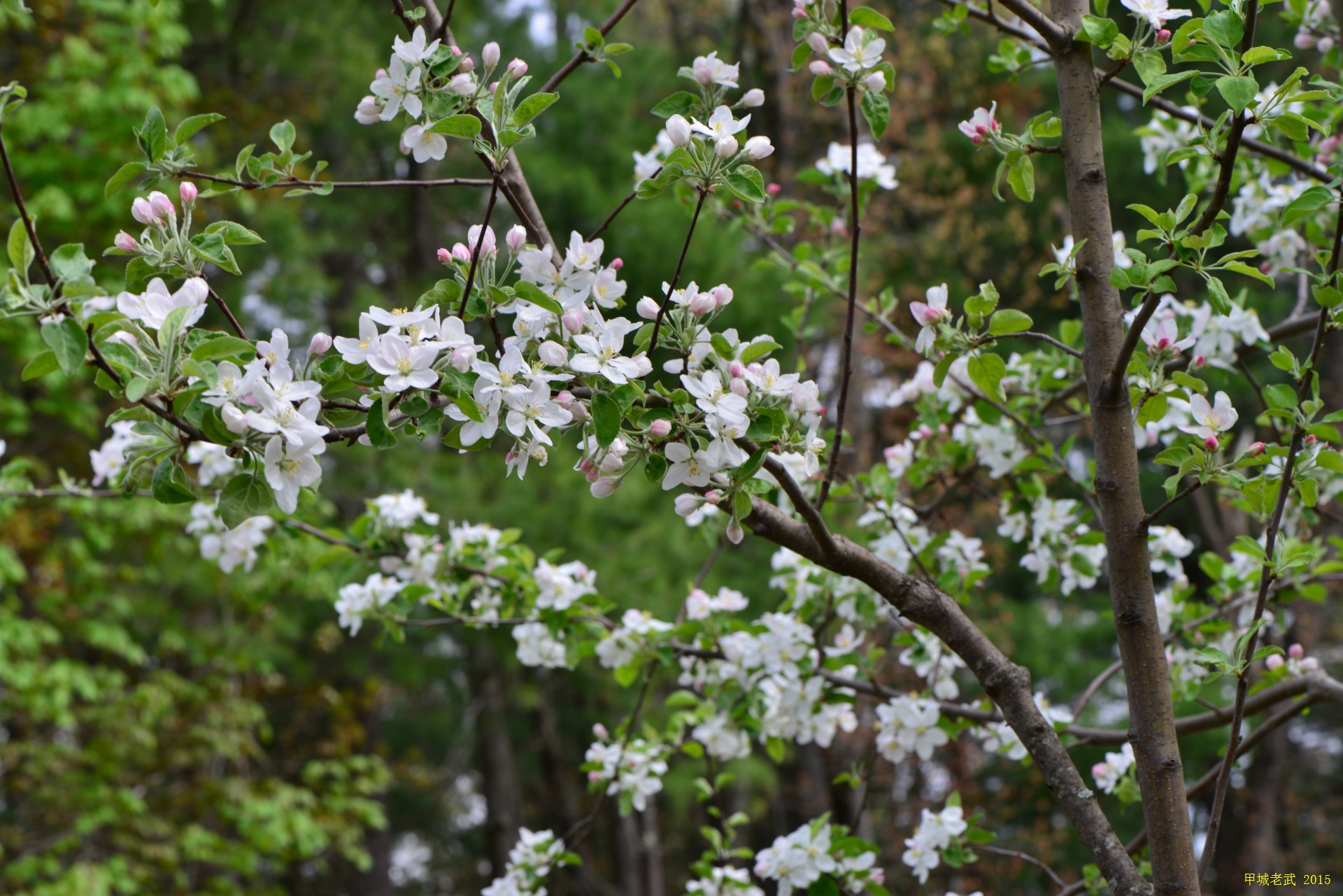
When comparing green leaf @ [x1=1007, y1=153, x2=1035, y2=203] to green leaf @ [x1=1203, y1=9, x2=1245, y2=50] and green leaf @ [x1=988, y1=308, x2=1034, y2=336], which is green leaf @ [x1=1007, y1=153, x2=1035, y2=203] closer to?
green leaf @ [x1=988, y1=308, x2=1034, y2=336]

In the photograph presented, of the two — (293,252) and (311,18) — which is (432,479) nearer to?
(293,252)

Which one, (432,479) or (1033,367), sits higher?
(432,479)

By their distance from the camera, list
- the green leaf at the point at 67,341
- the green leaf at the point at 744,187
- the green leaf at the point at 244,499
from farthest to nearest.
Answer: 1. the green leaf at the point at 744,187
2. the green leaf at the point at 244,499
3. the green leaf at the point at 67,341

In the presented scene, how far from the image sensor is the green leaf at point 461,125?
3.15ft

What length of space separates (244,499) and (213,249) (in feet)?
0.96

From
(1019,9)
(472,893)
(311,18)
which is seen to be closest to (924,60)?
(311,18)

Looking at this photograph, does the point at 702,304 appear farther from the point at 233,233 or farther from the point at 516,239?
the point at 233,233

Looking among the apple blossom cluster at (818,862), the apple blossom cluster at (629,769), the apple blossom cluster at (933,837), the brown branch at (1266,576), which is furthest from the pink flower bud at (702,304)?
the apple blossom cluster at (629,769)

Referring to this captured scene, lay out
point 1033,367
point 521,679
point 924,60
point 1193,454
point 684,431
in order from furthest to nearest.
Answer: point 924,60, point 521,679, point 1033,367, point 1193,454, point 684,431

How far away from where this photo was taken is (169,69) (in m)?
4.91

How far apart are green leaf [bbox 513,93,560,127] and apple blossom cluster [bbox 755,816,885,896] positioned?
46.0 inches

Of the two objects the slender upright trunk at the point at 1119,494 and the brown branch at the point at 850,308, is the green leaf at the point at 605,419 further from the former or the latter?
the slender upright trunk at the point at 1119,494

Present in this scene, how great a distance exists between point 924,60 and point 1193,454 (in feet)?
26.4

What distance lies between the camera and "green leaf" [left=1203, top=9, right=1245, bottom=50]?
1075 millimetres
